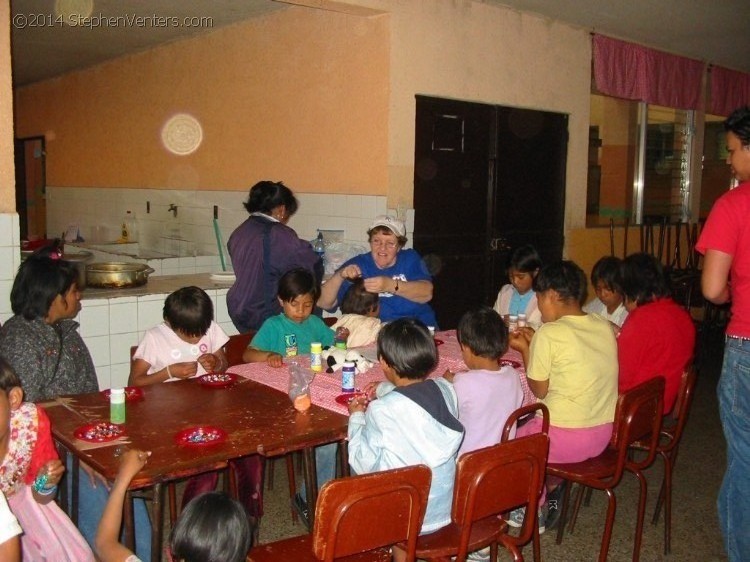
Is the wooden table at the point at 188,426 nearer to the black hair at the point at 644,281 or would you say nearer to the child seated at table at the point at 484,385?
the child seated at table at the point at 484,385

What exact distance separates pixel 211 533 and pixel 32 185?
10.4 m

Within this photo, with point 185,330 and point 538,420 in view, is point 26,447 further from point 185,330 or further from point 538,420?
point 538,420

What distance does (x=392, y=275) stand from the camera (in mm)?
4328

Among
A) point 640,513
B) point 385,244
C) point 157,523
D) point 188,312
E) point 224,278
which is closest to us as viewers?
point 157,523

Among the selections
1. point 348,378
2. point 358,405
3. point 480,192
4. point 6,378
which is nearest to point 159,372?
point 348,378

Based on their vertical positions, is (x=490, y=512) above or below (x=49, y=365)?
below

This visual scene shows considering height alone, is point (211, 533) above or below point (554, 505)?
above

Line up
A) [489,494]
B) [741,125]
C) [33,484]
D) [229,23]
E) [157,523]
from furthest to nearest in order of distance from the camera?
[229,23]
[741,125]
[157,523]
[489,494]
[33,484]

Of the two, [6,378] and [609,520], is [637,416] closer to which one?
[609,520]

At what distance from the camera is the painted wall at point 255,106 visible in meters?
5.50

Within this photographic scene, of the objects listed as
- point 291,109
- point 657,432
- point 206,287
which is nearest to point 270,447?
point 657,432

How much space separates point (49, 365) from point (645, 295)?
2.77 meters

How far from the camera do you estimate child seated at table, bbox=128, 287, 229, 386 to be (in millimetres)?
3303

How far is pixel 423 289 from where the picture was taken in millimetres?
4285
